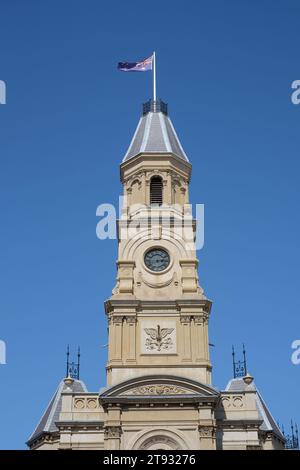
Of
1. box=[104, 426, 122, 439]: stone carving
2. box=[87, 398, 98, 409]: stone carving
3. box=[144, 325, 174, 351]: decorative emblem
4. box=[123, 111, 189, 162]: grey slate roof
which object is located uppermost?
box=[123, 111, 189, 162]: grey slate roof

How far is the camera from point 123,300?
54.5 meters

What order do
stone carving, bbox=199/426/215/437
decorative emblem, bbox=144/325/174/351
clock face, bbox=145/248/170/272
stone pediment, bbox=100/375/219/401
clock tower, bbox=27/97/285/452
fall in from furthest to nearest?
clock face, bbox=145/248/170/272 < decorative emblem, bbox=144/325/174/351 < stone pediment, bbox=100/375/219/401 < clock tower, bbox=27/97/285/452 < stone carving, bbox=199/426/215/437

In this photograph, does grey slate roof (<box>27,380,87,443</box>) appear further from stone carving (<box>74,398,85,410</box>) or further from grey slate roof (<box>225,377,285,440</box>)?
grey slate roof (<box>225,377,285,440</box>)

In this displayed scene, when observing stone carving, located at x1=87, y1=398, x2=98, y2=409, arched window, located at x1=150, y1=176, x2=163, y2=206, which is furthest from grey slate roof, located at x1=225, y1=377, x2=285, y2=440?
arched window, located at x1=150, y1=176, x2=163, y2=206

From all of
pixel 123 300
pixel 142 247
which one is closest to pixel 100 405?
pixel 123 300

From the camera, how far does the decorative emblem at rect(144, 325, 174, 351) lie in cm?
5334

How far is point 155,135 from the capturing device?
62.7m

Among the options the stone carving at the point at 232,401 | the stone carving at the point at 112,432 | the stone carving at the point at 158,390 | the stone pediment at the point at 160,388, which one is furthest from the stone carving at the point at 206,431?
the stone carving at the point at 112,432

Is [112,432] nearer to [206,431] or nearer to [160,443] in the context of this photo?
[160,443]

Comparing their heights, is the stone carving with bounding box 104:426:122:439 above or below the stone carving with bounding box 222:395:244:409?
below

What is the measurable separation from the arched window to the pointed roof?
2.16 meters

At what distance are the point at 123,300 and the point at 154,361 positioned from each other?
471cm

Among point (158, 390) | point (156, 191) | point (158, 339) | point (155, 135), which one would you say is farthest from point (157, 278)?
point (155, 135)

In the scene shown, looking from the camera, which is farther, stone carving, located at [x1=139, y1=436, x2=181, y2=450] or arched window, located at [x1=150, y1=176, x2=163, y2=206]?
arched window, located at [x1=150, y1=176, x2=163, y2=206]
